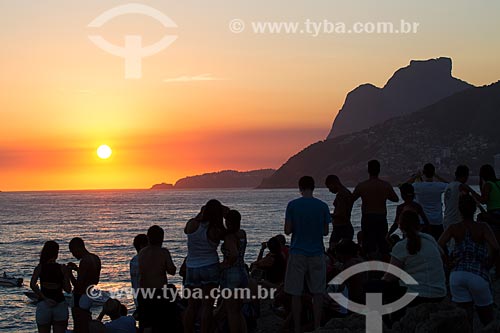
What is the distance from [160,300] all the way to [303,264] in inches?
79.1

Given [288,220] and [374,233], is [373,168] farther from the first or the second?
[288,220]

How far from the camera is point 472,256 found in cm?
814

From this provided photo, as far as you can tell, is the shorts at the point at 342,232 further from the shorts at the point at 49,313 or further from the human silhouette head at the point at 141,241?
the shorts at the point at 49,313

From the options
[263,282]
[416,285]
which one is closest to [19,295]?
[263,282]

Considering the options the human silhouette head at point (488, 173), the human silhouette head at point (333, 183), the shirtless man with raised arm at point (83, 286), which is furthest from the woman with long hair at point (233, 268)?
the human silhouette head at point (488, 173)

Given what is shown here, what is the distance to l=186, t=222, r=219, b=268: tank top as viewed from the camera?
892 centimetres

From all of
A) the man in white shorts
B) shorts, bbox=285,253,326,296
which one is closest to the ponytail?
the man in white shorts

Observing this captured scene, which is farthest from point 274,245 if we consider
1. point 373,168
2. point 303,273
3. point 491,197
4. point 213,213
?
point 491,197

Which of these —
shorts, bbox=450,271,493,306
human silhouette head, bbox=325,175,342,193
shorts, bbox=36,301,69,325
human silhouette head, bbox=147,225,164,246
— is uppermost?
human silhouette head, bbox=325,175,342,193

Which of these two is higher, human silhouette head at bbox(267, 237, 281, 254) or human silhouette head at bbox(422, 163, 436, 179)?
human silhouette head at bbox(422, 163, 436, 179)

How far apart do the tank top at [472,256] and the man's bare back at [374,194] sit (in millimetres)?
3203

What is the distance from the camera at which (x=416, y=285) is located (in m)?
8.08

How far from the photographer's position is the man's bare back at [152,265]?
→ 9.22m

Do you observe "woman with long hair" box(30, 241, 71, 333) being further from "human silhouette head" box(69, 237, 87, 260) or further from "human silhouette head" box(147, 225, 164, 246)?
"human silhouette head" box(147, 225, 164, 246)
